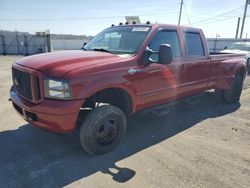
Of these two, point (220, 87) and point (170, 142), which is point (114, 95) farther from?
point (220, 87)

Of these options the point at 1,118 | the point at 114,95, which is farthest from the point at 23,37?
the point at 114,95

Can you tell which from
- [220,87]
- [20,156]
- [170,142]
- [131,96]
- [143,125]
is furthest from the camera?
[220,87]

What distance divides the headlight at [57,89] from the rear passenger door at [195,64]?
8.62 feet

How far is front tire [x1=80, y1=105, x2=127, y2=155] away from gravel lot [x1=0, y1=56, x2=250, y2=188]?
147mm

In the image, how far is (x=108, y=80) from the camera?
11.8 ft

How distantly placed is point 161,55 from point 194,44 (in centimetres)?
185

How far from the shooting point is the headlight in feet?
10.6

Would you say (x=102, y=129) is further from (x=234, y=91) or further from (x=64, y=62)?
(x=234, y=91)

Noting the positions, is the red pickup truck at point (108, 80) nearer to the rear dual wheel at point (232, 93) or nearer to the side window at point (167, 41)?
the side window at point (167, 41)

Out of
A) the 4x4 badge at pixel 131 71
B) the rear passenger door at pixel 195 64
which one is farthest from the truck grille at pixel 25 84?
the rear passenger door at pixel 195 64

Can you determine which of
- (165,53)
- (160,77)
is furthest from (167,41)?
(165,53)

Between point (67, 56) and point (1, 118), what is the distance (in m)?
2.45

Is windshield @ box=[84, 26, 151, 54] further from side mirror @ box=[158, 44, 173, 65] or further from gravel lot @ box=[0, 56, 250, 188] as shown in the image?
gravel lot @ box=[0, 56, 250, 188]

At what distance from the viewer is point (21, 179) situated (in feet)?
10.3
